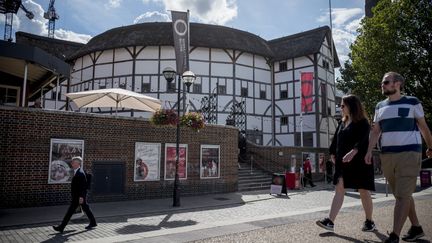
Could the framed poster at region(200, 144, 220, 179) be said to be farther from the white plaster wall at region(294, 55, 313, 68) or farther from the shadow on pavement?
the white plaster wall at region(294, 55, 313, 68)

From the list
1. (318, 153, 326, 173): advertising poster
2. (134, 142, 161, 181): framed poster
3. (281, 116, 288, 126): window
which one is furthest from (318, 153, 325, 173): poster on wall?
(134, 142, 161, 181): framed poster

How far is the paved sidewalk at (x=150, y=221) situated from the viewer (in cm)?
671

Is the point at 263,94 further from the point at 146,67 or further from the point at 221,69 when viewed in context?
the point at 146,67

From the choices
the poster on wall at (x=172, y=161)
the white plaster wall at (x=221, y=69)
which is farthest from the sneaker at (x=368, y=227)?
the white plaster wall at (x=221, y=69)

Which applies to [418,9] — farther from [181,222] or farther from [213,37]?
[181,222]

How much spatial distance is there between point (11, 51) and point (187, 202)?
8236 mm

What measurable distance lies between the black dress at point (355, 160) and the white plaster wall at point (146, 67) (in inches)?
951

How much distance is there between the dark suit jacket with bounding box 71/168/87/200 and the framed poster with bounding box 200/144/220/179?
7.88 m

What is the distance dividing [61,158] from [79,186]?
4365 millimetres

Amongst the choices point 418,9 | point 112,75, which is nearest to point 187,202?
point 112,75

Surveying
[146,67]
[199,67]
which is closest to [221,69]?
[199,67]

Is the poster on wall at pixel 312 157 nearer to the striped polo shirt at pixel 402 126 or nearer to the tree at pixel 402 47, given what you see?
the tree at pixel 402 47

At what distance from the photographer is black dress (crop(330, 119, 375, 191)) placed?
5340mm

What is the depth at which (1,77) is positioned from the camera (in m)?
17.3
